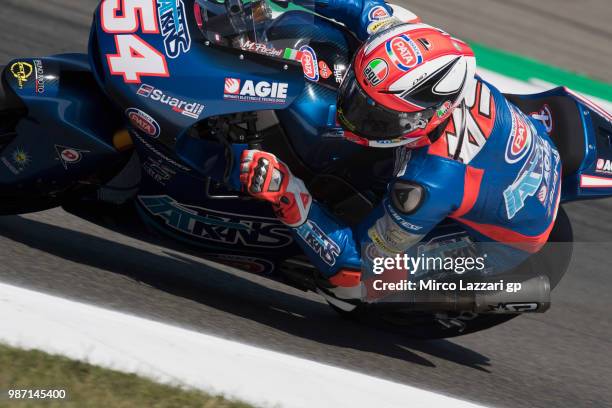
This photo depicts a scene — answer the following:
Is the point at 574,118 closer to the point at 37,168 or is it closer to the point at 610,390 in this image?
the point at 610,390

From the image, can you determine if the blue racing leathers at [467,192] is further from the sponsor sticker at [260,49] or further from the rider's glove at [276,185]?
the sponsor sticker at [260,49]

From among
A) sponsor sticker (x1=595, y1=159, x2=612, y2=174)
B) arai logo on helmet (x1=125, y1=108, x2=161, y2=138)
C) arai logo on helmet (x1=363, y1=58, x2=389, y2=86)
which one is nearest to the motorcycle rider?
arai logo on helmet (x1=363, y1=58, x2=389, y2=86)

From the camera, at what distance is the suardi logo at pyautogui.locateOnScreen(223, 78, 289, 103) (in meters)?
3.84

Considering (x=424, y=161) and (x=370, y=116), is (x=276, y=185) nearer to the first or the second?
(x=370, y=116)

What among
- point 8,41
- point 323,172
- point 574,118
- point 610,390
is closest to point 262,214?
point 323,172

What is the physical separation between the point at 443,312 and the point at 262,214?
1.02m

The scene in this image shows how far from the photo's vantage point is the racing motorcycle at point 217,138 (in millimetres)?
3865

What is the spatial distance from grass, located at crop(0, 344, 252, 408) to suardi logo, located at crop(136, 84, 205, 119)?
1.09 m

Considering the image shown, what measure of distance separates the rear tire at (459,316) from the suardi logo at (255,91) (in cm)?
129

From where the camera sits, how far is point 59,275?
167 inches

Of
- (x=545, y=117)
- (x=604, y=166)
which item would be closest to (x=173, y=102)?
(x=545, y=117)

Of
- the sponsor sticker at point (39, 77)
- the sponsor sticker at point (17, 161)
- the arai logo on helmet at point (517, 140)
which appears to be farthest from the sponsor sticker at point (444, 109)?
the sponsor sticker at point (17, 161)

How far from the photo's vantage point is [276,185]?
13.0 ft

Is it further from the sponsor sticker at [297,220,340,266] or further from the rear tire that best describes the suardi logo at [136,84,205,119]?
the rear tire
